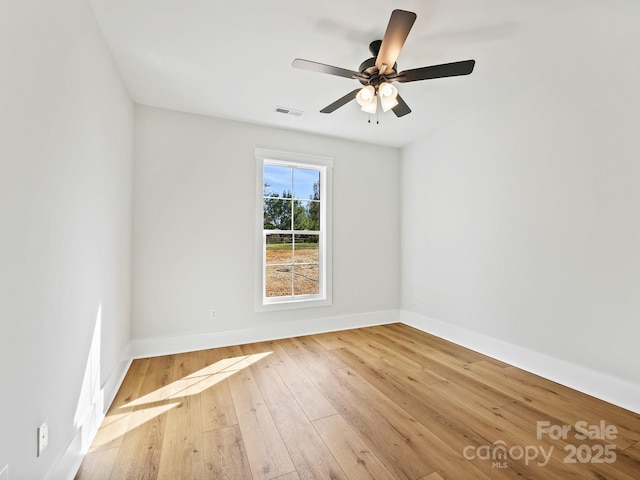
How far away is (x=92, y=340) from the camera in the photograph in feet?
6.17

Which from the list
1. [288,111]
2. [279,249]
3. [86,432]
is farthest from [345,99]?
[86,432]

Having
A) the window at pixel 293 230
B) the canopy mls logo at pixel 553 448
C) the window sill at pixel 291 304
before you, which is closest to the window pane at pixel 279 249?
the window at pixel 293 230

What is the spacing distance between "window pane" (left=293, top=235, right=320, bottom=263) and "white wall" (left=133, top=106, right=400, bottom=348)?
0.26m

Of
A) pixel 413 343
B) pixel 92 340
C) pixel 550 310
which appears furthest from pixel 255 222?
pixel 550 310

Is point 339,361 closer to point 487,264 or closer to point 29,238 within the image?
point 487,264

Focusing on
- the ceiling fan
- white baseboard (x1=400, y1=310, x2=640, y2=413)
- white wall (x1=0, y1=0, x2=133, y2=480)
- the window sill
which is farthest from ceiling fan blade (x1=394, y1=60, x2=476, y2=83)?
the window sill

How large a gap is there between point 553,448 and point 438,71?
2.45 meters

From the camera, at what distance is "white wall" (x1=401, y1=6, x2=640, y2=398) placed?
2.20 meters

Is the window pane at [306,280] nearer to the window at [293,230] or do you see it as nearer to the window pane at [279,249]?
the window at [293,230]

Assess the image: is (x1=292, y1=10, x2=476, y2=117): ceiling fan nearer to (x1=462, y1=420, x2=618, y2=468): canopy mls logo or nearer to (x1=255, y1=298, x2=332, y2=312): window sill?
(x1=462, y1=420, x2=618, y2=468): canopy mls logo

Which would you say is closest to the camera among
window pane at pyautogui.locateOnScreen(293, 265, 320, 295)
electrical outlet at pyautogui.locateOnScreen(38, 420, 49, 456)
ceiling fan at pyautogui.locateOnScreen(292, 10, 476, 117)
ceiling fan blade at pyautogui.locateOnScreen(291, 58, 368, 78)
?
electrical outlet at pyautogui.locateOnScreen(38, 420, 49, 456)

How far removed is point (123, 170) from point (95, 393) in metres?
1.83

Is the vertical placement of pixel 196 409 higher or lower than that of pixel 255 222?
lower

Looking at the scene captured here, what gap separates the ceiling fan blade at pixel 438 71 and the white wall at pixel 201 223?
6.53ft
